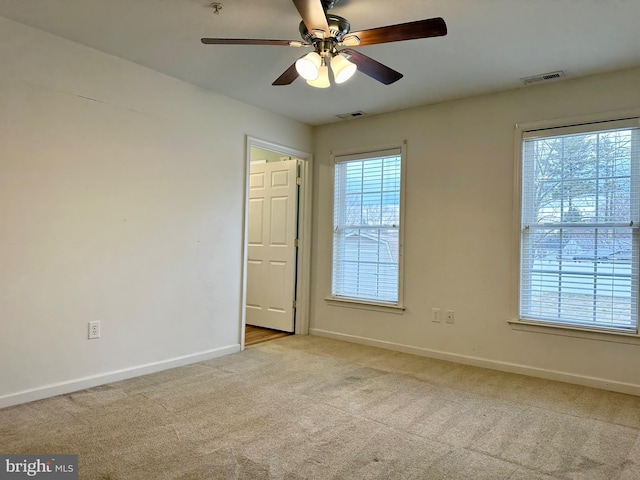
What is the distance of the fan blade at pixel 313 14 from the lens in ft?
6.49

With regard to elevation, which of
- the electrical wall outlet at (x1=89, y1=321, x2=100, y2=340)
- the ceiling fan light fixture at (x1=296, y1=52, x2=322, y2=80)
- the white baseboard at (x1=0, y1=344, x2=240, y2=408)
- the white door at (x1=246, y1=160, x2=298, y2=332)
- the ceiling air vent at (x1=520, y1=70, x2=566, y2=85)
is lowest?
the white baseboard at (x1=0, y1=344, x2=240, y2=408)

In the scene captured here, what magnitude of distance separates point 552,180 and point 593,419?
71.4 inches

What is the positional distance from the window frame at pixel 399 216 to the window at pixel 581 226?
1108 millimetres

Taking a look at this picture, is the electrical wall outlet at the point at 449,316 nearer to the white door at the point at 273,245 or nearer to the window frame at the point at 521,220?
the window frame at the point at 521,220

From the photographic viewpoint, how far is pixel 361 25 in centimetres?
274

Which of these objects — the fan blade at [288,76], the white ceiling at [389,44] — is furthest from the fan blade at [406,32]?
the fan blade at [288,76]

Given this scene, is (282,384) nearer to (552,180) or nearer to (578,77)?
(552,180)

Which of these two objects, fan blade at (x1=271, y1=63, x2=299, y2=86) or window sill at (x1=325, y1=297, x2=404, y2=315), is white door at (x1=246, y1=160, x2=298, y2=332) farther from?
fan blade at (x1=271, y1=63, x2=299, y2=86)

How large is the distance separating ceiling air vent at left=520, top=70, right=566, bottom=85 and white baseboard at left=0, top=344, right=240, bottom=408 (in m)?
3.45

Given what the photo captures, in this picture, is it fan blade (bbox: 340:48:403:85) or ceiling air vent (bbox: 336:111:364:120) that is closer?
fan blade (bbox: 340:48:403:85)

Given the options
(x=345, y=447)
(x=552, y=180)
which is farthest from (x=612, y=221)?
(x=345, y=447)

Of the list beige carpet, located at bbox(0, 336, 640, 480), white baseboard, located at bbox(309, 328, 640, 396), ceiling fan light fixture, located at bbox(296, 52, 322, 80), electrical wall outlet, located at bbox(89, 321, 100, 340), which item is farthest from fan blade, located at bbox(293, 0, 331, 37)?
white baseboard, located at bbox(309, 328, 640, 396)

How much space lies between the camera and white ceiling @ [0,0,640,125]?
8.22 ft

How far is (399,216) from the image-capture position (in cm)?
438
